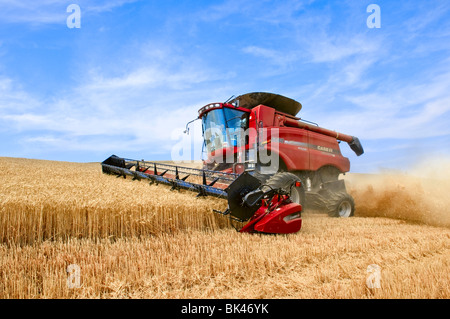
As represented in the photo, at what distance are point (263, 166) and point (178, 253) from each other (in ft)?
11.5

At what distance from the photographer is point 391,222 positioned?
6.49m

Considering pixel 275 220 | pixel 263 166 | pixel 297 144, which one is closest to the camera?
pixel 275 220

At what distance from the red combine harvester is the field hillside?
430 millimetres

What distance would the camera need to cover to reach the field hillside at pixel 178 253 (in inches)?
94.4

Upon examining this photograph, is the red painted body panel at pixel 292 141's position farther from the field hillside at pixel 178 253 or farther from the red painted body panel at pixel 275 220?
the red painted body panel at pixel 275 220

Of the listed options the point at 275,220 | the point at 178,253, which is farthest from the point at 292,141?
the point at 178,253

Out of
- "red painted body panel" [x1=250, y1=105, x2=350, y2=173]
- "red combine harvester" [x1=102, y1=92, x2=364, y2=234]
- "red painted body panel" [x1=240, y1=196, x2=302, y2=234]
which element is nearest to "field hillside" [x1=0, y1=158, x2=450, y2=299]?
"red painted body panel" [x1=240, y1=196, x2=302, y2=234]

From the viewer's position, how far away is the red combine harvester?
4430 mm

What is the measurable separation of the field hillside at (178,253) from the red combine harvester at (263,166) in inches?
16.9

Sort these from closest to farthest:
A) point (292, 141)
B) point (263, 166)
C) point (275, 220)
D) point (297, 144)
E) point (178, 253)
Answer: point (178, 253), point (275, 220), point (263, 166), point (292, 141), point (297, 144)

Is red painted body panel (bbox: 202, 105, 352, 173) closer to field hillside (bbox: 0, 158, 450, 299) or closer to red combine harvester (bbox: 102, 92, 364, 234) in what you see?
red combine harvester (bbox: 102, 92, 364, 234)

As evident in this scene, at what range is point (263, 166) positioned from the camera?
252 inches

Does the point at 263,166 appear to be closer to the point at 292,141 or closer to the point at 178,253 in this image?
the point at 292,141
